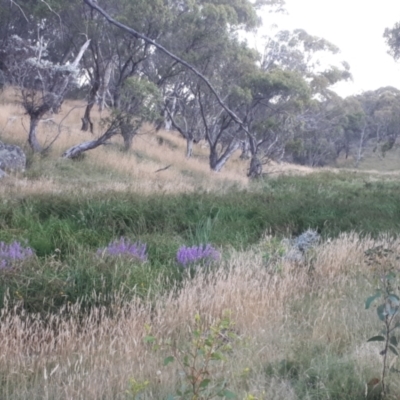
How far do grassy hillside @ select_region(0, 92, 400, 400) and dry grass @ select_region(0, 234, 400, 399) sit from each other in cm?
1

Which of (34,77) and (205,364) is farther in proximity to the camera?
(34,77)

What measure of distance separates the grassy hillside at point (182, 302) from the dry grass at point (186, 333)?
0.04ft

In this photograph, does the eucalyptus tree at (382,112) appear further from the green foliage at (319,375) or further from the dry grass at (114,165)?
the green foliage at (319,375)

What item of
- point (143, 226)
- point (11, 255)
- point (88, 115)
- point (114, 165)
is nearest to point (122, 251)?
point (11, 255)

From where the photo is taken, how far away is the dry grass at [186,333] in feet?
9.90

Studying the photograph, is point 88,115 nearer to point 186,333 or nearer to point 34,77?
point 34,77

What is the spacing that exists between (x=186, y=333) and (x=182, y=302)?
41 centimetres

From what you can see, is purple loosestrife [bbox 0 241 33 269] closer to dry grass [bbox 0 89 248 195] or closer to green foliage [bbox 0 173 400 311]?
green foliage [bbox 0 173 400 311]

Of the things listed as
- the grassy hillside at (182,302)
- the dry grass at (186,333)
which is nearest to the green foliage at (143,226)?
the grassy hillside at (182,302)

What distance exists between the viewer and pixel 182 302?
4.33 m

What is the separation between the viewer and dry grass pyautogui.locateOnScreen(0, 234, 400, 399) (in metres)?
3.02

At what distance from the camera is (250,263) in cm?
576

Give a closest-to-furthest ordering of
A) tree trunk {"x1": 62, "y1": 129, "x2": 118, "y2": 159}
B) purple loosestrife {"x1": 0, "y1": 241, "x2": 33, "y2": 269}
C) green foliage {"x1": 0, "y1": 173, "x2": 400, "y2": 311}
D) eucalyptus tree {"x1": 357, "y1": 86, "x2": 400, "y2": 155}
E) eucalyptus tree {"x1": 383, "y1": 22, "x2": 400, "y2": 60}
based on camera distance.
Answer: green foliage {"x1": 0, "y1": 173, "x2": 400, "y2": 311}, purple loosestrife {"x1": 0, "y1": 241, "x2": 33, "y2": 269}, tree trunk {"x1": 62, "y1": 129, "x2": 118, "y2": 159}, eucalyptus tree {"x1": 383, "y1": 22, "x2": 400, "y2": 60}, eucalyptus tree {"x1": 357, "y1": 86, "x2": 400, "y2": 155}

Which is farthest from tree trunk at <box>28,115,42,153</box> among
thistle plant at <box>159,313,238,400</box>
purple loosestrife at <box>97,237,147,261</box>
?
thistle plant at <box>159,313,238,400</box>
